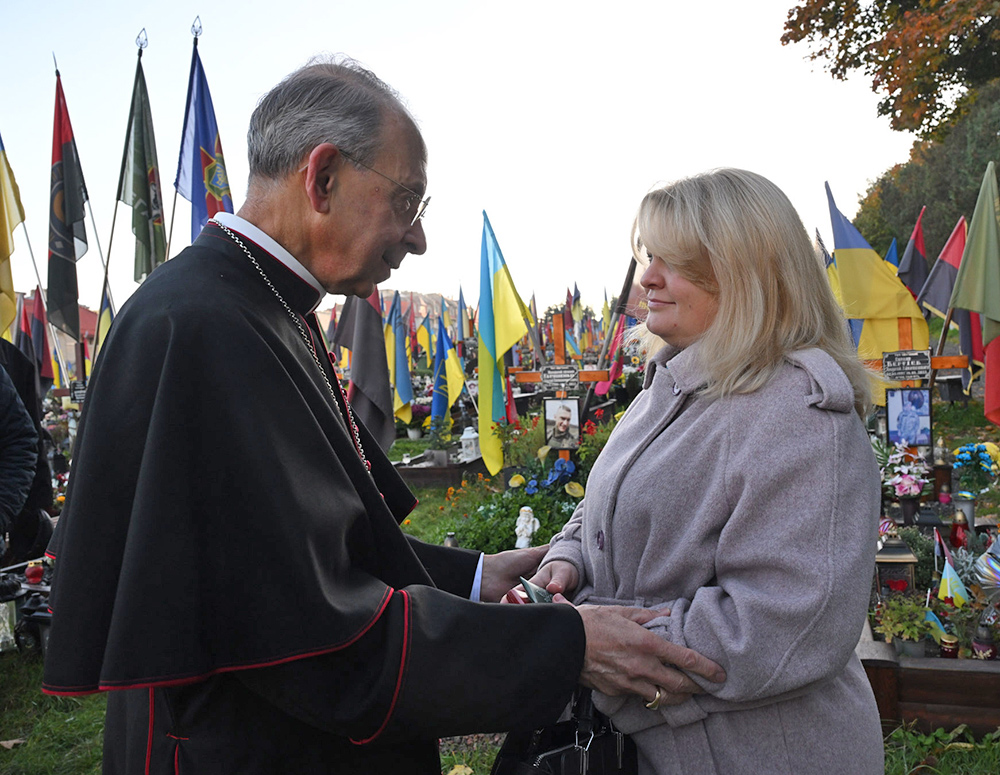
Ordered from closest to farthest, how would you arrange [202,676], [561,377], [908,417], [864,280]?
[202,676]
[908,417]
[864,280]
[561,377]

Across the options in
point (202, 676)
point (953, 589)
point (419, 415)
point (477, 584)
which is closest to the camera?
point (202, 676)

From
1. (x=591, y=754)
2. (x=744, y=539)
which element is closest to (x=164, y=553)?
(x=591, y=754)

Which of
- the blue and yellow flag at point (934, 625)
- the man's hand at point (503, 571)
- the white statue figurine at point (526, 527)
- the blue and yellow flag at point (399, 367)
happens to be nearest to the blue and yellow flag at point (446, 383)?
the blue and yellow flag at point (399, 367)

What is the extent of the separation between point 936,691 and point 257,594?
3.65m

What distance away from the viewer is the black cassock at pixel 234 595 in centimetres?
133

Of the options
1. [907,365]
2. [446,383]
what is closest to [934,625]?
[907,365]

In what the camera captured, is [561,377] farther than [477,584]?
Yes

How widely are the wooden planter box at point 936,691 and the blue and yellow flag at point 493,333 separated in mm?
5198

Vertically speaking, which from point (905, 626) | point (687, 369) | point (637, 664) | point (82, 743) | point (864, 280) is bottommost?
point (82, 743)

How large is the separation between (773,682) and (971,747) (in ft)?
8.85

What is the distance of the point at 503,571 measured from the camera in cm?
228

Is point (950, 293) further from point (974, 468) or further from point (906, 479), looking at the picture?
point (906, 479)

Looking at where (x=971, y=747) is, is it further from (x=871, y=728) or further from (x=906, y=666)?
(x=871, y=728)

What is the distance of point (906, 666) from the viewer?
3.67 m
